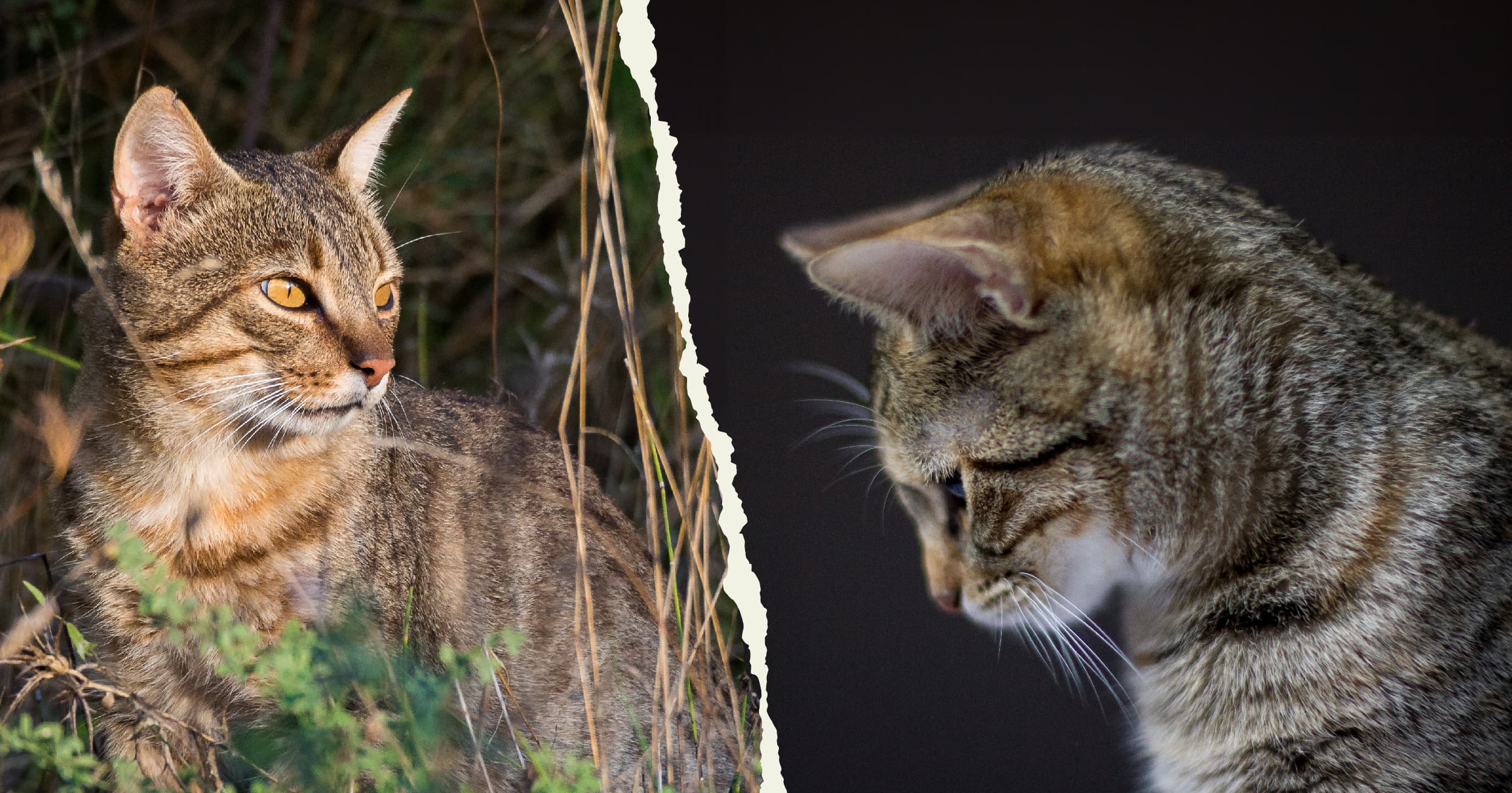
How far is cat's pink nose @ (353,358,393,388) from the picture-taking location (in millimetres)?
1543

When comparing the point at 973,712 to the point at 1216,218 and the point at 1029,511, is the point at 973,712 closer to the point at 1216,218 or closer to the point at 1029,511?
the point at 1029,511

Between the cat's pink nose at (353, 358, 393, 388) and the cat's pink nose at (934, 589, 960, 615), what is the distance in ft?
2.48

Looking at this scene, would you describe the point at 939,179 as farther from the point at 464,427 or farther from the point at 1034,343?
the point at 464,427

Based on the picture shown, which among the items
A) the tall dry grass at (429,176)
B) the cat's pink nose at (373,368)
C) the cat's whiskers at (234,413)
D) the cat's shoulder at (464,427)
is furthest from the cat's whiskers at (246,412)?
the tall dry grass at (429,176)

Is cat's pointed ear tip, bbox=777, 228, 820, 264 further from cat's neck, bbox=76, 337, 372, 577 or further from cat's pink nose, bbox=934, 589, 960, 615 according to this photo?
cat's neck, bbox=76, 337, 372, 577

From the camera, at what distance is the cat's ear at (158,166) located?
4.79 ft

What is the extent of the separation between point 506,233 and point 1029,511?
198 cm

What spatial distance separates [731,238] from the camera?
5.80 feet

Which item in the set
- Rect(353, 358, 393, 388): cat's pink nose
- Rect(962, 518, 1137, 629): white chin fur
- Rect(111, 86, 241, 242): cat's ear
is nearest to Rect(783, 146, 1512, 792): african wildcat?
Rect(962, 518, 1137, 629): white chin fur

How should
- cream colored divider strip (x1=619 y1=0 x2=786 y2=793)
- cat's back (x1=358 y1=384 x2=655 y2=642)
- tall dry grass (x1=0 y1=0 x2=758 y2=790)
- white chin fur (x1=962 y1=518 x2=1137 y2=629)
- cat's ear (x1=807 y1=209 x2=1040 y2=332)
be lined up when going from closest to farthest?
cat's ear (x1=807 y1=209 x2=1040 y2=332)
white chin fur (x1=962 y1=518 x2=1137 y2=629)
cream colored divider strip (x1=619 y1=0 x2=786 y2=793)
cat's back (x1=358 y1=384 x2=655 y2=642)
tall dry grass (x1=0 y1=0 x2=758 y2=790)

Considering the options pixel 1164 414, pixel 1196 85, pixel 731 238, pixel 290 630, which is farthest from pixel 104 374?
pixel 1196 85

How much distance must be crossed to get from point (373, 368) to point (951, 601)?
0.78m

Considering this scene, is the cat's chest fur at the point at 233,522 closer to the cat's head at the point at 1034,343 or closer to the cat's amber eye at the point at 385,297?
the cat's amber eye at the point at 385,297

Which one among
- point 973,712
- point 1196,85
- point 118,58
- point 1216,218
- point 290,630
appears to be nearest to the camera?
point 290,630
